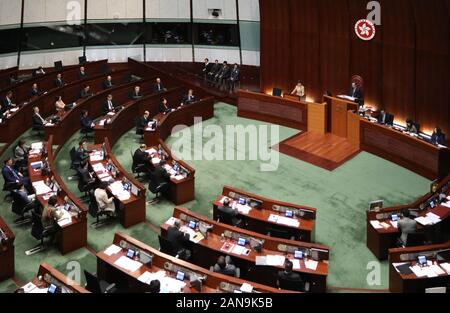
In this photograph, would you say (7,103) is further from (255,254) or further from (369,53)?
(369,53)

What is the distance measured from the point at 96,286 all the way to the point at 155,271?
37.7 inches

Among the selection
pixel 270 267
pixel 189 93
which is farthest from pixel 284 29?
pixel 270 267

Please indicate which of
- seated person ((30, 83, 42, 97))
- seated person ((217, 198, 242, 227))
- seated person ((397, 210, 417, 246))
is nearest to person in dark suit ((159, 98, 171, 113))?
seated person ((30, 83, 42, 97))

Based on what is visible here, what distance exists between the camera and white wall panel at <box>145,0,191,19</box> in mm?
19906

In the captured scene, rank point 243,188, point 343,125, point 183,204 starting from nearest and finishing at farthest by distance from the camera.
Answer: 1. point 183,204
2. point 243,188
3. point 343,125

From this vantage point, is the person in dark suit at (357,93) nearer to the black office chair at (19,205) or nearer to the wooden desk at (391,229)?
the wooden desk at (391,229)

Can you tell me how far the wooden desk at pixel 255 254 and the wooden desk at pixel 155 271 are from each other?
3.08 feet

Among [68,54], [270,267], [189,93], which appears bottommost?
[270,267]

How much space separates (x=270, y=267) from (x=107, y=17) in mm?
14545

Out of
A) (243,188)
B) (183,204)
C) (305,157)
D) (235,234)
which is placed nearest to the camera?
(235,234)

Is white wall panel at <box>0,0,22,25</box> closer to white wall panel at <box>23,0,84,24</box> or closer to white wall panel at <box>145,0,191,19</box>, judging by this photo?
white wall panel at <box>23,0,84,24</box>

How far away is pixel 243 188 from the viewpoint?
12.2 meters

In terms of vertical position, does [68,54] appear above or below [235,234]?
above
